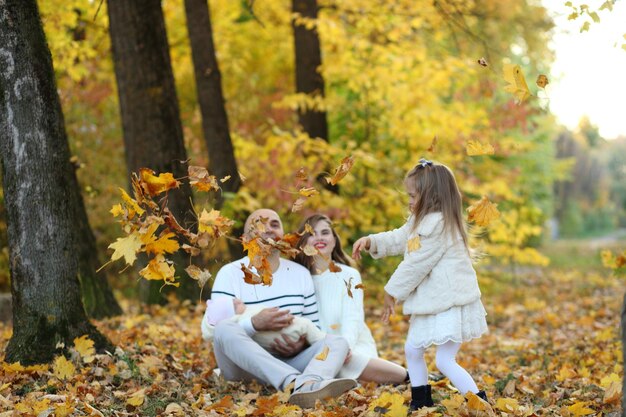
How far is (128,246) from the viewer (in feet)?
14.1

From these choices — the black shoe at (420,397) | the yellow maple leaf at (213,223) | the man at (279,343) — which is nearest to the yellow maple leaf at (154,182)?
the yellow maple leaf at (213,223)

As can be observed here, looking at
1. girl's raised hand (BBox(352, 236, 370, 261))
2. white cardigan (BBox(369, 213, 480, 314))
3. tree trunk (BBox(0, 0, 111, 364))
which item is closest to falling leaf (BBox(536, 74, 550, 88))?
white cardigan (BBox(369, 213, 480, 314))

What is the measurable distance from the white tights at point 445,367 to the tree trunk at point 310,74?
7786 mm

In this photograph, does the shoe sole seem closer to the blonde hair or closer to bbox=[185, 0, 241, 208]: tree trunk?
the blonde hair

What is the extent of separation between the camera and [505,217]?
1255cm

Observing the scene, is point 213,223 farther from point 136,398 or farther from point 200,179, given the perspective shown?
point 136,398

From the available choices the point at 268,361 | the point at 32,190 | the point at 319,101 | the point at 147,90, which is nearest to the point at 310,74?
the point at 319,101

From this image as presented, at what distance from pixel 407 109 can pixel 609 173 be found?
64.5m

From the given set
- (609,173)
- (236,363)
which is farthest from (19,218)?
(609,173)

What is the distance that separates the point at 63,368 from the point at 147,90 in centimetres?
402

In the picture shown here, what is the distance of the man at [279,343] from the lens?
5094 millimetres

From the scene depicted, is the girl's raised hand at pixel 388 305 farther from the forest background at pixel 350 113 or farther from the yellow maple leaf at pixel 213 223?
the forest background at pixel 350 113

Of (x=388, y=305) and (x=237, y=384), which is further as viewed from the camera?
(x=237, y=384)

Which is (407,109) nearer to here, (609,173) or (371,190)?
(371,190)
